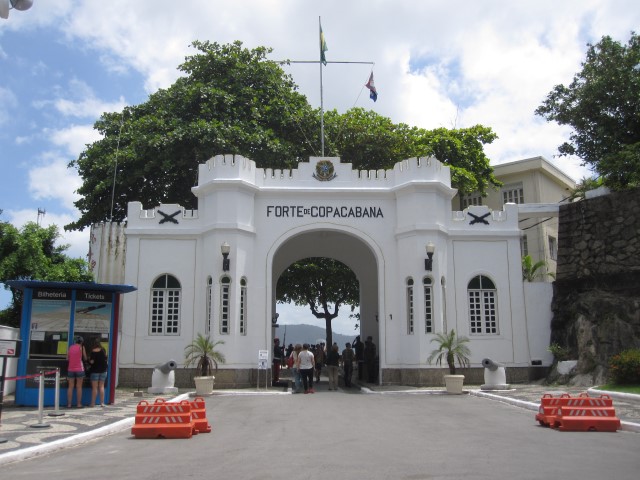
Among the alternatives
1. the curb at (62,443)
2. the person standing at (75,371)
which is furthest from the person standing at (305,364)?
the curb at (62,443)

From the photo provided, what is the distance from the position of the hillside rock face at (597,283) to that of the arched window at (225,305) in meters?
10.0

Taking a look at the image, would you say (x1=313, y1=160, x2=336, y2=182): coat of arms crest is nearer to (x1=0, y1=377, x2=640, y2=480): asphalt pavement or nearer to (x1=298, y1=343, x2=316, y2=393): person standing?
(x1=298, y1=343, x2=316, y2=393): person standing

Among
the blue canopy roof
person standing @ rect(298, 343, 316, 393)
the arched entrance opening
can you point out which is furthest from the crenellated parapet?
the blue canopy roof

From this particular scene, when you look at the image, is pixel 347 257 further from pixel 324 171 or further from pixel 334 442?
pixel 334 442

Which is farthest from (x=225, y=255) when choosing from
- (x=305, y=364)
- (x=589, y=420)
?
(x=589, y=420)

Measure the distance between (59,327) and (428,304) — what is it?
1101 centimetres

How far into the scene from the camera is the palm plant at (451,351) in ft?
62.5

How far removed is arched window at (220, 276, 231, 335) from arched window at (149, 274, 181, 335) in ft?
5.55

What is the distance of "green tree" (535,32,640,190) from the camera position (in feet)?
74.7

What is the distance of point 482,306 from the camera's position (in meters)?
21.6

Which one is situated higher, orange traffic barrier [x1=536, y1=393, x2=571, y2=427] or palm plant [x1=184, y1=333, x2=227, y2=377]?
palm plant [x1=184, y1=333, x2=227, y2=377]

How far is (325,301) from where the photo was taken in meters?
35.9

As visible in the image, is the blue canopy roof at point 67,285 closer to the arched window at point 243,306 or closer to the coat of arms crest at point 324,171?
the arched window at point 243,306

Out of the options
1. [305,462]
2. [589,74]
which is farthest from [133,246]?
[589,74]
